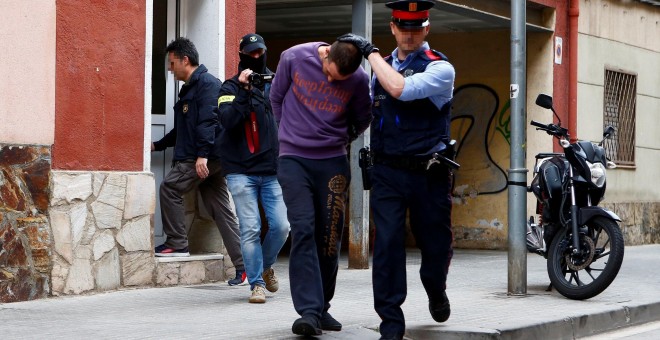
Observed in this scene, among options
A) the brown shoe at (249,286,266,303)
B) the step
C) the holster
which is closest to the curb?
the holster

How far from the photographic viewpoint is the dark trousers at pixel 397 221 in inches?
260

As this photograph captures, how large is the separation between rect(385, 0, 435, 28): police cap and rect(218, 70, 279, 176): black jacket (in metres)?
1.93

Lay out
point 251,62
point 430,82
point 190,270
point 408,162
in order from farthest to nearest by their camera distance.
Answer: point 190,270 < point 251,62 < point 408,162 < point 430,82

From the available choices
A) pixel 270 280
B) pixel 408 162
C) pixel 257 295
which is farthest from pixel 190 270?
pixel 408 162

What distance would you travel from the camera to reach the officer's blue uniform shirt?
6.41m

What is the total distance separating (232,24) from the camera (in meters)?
10.4

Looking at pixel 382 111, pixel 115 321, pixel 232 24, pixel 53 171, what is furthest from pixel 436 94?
pixel 232 24

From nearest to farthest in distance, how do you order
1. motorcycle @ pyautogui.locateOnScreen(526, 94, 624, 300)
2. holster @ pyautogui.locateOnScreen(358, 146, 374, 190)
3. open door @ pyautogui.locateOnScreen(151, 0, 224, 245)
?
holster @ pyautogui.locateOnScreen(358, 146, 374, 190) → motorcycle @ pyautogui.locateOnScreen(526, 94, 624, 300) → open door @ pyautogui.locateOnScreen(151, 0, 224, 245)

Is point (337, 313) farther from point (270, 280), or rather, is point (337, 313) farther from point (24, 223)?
point (24, 223)

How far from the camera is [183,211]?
32.2 feet

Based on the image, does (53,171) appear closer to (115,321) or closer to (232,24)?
(115,321)

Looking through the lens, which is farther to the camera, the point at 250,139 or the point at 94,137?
the point at 94,137

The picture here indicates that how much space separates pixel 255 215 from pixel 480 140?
777cm

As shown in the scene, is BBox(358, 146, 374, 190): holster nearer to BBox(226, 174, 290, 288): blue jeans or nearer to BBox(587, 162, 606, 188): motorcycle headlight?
BBox(226, 174, 290, 288): blue jeans
